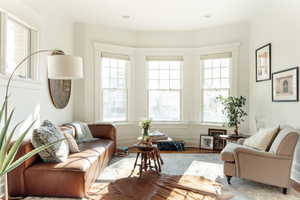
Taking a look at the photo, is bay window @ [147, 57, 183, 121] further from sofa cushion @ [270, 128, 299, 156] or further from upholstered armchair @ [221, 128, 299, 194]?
sofa cushion @ [270, 128, 299, 156]

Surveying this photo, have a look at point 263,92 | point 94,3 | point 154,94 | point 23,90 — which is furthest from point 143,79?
point 23,90

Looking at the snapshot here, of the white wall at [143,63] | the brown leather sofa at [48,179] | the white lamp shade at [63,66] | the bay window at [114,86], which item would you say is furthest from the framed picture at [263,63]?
the brown leather sofa at [48,179]

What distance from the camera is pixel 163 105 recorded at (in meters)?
A: 6.18

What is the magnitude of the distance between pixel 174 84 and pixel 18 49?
3.60 m

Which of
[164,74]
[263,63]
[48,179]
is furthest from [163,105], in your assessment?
[48,179]

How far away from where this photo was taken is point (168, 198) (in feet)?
9.73

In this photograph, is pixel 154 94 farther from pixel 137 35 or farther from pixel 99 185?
pixel 99 185

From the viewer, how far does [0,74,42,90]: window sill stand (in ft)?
9.86

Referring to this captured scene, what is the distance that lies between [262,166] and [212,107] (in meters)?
2.76

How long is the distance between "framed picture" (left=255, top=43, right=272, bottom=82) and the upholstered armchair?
5.34 ft

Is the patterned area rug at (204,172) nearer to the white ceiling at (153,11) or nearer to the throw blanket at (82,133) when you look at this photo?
the throw blanket at (82,133)

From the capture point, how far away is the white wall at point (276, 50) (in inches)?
148

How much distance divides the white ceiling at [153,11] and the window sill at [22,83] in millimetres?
1175

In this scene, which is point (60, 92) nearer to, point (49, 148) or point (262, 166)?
point (49, 148)
